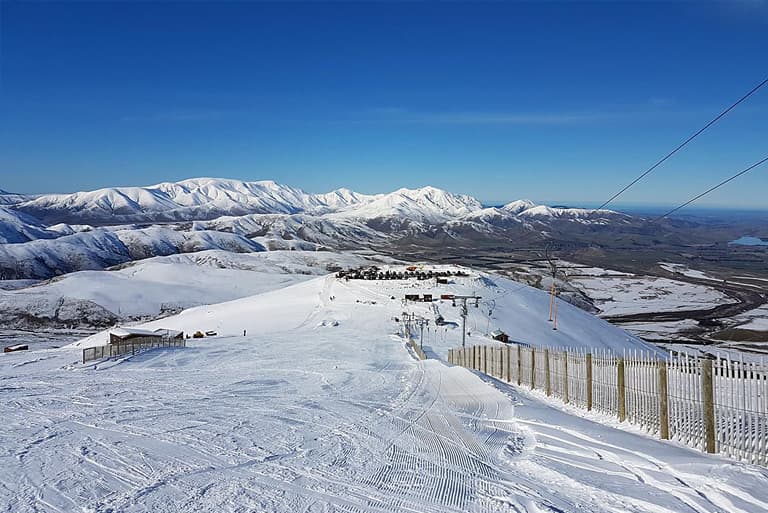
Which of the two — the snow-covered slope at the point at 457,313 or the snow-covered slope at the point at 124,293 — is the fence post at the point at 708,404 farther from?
the snow-covered slope at the point at 124,293

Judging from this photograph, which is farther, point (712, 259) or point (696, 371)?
point (712, 259)

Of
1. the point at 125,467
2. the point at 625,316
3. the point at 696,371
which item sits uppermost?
the point at 696,371

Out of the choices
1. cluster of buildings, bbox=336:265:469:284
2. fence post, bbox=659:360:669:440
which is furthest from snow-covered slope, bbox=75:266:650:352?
fence post, bbox=659:360:669:440

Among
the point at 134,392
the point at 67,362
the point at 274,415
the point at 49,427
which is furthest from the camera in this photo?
the point at 67,362

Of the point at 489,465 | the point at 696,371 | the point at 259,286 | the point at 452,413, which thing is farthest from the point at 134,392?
the point at 259,286

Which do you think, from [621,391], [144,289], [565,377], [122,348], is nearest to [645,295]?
[144,289]

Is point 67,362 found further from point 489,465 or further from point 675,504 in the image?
point 675,504

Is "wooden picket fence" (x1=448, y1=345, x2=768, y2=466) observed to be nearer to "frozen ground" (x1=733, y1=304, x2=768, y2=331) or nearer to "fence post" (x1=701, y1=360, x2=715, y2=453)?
"fence post" (x1=701, y1=360, x2=715, y2=453)
